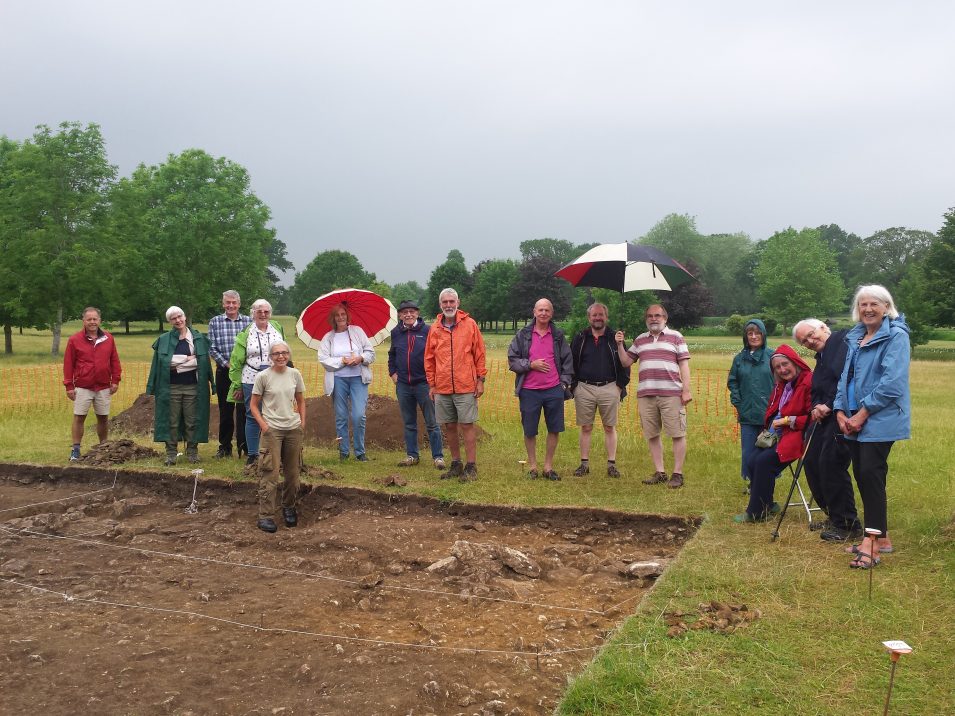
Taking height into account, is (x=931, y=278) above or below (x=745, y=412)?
above

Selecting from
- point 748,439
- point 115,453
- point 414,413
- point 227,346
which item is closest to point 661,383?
point 748,439

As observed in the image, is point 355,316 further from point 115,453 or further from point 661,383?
point 661,383

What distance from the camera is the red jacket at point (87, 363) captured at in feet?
28.8

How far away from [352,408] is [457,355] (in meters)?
1.81

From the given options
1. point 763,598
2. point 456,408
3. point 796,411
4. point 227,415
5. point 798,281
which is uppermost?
point 798,281

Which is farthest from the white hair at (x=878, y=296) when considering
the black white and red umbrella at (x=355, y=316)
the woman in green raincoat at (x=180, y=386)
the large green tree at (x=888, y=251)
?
the large green tree at (x=888, y=251)

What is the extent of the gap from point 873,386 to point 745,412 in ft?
7.18

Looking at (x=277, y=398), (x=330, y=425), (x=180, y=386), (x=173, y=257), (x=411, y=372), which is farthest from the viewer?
(x=173, y=257)

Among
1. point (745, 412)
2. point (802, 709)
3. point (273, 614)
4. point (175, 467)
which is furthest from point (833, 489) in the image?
point (175, 467)

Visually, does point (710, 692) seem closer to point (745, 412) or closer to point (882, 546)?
point (882, 546)

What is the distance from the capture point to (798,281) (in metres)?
53.7

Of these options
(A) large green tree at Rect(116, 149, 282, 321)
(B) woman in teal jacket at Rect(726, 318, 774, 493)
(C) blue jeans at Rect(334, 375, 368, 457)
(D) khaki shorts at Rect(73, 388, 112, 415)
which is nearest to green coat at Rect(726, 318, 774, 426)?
(B) woman in teal jacket at Rect(726, 318, 774, 493)

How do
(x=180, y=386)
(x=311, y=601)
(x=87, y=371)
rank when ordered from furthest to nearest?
(x=87, y=371)
(x=180, y=386)
(x=311, y=601)

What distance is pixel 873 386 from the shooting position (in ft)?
16.5
